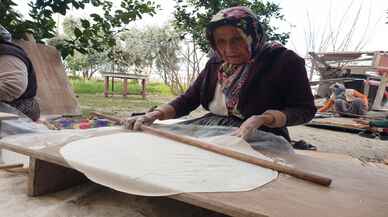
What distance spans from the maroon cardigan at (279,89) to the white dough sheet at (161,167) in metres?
0.34

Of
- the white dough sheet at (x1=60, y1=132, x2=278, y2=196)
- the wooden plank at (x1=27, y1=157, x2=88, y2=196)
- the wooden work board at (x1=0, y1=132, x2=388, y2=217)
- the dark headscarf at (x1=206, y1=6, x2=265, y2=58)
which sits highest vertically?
the dark headscarf at (x1=206, y1=6, x2=265, y2=58)

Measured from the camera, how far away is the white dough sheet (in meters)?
0.83

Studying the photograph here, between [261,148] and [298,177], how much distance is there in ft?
1.07

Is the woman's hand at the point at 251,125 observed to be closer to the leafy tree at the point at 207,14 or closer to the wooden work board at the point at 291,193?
the wooden work board at the point at 291,193

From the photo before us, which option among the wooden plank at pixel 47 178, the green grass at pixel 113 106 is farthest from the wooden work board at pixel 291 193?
the green grass at pixel 113 106

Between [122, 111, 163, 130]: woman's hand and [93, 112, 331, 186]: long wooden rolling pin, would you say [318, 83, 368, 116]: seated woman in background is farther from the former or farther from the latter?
[93, 112, 331, 186]: long wooden rolling pin

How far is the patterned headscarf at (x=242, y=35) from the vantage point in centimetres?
146

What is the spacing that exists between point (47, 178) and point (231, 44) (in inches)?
38.7

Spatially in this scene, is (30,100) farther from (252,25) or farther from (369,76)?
(369,76)

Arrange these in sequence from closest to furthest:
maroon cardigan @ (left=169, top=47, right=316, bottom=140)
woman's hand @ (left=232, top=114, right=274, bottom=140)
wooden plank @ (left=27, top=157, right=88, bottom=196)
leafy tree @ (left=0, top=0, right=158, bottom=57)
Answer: wooden plank @ (left=27, top=157, right=88, bottom=196) < woman's hand @ (left=232, top=114, right=274, bottom=140) < maroon cardigan @ (left=169, top=47, right=316, bottom=140) < leafy tree @ (left=0, top=0, right=158, bottom=57)

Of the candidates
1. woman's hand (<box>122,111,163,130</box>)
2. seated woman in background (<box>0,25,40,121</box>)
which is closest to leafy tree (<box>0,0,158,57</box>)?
seated woman in background (<box>0,25,40,121</box>)

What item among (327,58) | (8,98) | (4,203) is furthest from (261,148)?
(327,58)

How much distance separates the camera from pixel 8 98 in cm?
184

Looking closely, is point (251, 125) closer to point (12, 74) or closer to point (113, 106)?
point (12, 74)
